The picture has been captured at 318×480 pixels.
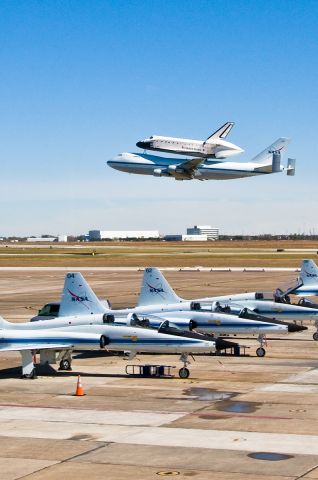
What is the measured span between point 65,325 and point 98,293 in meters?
42.1

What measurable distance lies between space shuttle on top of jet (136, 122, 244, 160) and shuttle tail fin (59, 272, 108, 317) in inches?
4149

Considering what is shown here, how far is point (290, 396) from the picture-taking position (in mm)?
28375

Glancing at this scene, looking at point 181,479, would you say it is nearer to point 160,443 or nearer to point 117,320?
point 160,443

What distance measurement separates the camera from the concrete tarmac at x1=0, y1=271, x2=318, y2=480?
20.0m

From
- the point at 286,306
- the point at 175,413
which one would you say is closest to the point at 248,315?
the point at 286,306

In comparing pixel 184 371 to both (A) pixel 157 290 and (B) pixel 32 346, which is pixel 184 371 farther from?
(A) pixel 157 290

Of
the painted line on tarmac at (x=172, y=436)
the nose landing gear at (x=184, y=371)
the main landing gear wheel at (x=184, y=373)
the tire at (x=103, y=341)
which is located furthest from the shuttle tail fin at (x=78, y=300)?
the painted line on tarmac at (x=172, y=436)

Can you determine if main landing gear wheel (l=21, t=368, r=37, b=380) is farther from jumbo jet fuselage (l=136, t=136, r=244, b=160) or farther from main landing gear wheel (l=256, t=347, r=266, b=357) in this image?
jumbo jet fuselage (l=136, t=136, r=244, b=160)

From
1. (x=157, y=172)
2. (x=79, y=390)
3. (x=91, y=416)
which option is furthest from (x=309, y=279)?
(x=157, y=172)

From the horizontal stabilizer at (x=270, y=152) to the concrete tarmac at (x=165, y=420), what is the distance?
356ft

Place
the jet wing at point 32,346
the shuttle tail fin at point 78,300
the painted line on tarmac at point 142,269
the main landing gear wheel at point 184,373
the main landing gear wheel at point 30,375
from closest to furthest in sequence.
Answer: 1. the jet wing at point 32,346
2. the main landing gear wheel at point 184,373
3. the main landing gear wheel at point 30,375
4. the shuttle tail fin at point 78,300
5. the painted line on tarmac at point 142,269

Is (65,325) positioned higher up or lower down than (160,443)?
higher up

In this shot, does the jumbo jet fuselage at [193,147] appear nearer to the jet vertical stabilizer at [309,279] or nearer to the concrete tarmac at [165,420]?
the jet vertical stabilizer at [309,279]

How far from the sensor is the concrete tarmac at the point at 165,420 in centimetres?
A: 2002
